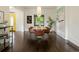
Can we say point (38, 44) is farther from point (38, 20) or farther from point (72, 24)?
point (72, 24)

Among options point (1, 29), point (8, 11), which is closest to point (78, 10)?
point (8, 11)

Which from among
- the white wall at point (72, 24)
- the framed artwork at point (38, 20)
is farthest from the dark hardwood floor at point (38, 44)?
the framed artwork at point (38, 20)

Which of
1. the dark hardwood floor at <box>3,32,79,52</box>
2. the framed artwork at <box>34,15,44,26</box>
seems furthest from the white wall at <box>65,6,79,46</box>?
the framed artwork at <box>34,15,44,26</box>

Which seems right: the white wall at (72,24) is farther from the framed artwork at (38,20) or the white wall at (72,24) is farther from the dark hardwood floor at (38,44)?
the framed artwork at (38,20)

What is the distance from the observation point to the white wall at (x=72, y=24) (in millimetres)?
2094

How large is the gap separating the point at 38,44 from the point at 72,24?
65 centimetres

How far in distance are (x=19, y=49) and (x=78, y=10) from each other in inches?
43.7

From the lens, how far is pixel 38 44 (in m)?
2.15

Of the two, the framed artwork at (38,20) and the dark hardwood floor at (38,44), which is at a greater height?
the framed artwork at (38,20)

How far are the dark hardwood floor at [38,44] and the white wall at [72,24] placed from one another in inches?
5.5

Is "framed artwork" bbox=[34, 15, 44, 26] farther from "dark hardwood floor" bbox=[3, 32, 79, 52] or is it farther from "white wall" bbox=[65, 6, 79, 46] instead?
"white wall" bbox=[65, 6, 79, 46]
